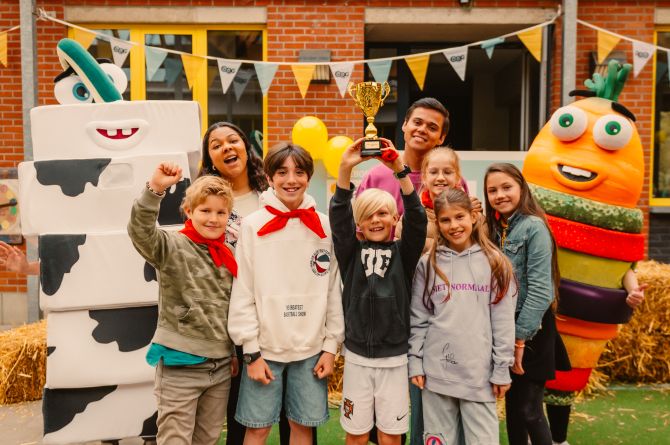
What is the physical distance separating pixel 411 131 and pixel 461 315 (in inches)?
37.0

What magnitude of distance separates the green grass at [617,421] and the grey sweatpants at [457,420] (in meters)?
1.08

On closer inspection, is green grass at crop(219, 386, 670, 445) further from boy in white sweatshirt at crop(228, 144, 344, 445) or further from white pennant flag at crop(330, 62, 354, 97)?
white pennant flag at crop(330, 62, 354, 97)

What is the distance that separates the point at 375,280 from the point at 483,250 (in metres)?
0.49

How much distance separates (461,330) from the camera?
2398 millimetres

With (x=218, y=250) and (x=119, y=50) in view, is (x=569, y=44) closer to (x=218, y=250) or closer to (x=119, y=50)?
(x=119, y=50)

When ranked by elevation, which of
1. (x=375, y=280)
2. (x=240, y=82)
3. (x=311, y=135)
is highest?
(x=240, y=82)

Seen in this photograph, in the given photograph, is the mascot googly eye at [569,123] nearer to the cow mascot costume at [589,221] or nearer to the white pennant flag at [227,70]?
Answer: the cow mascot costume at [589,221]

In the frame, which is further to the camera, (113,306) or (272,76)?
(272,76)

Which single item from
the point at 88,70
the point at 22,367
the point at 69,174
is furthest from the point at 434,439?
the point at 22,367

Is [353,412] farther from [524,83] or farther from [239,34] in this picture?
[524,83]

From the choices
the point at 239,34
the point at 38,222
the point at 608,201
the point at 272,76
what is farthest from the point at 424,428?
the point at 239,34

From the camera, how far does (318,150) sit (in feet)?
18.4

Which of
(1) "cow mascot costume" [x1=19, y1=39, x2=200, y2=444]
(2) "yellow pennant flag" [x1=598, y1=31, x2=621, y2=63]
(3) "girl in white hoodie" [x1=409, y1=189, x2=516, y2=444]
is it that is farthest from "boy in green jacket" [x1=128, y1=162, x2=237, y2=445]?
(2) "yellow pennant flag" [x1=598, y1=31, x2=621, y2=63]

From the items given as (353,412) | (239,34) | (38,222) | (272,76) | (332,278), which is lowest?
(353,412)
